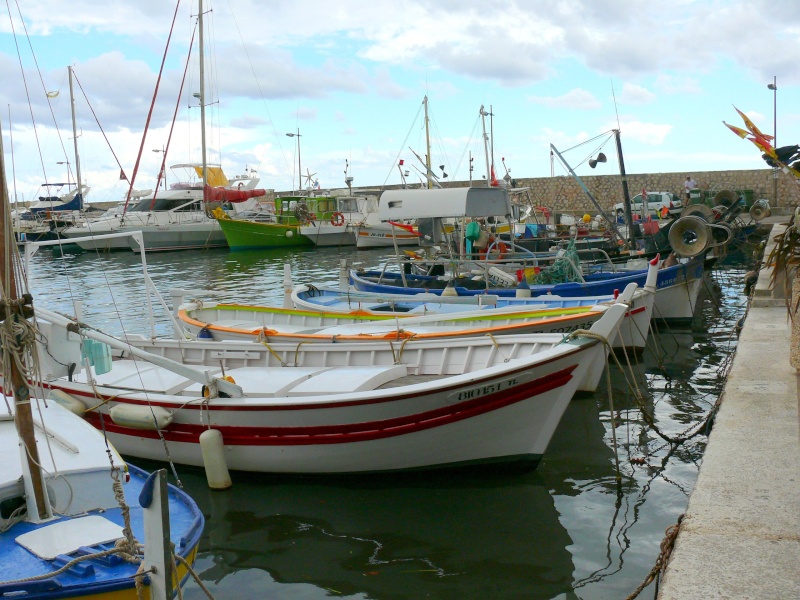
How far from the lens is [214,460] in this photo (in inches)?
304

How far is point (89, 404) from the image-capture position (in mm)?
8555

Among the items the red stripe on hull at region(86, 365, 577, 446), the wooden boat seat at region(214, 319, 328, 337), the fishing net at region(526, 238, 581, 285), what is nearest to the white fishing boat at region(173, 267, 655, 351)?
the wooden boat seat at region(214, 319, 328, 337)

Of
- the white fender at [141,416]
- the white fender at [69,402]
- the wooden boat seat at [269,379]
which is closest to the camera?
the white fender at [141,416]

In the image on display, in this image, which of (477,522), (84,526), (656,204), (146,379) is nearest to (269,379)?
(146,379)

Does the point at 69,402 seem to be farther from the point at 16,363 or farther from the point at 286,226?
the point at 286,226

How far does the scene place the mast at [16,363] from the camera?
473cm

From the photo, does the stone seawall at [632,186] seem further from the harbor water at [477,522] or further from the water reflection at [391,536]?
the water reflection at [391,536]

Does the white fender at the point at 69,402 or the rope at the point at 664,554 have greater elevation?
the white fender at the point at 69,402

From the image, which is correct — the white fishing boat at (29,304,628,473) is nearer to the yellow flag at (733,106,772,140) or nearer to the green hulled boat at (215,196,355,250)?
the yellow flag at (733,106,772,140)

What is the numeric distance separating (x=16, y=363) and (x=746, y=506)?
449 centimetres

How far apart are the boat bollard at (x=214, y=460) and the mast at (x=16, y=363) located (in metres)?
2.51

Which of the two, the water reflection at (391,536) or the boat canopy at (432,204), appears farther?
the boat canopy at (432,204)

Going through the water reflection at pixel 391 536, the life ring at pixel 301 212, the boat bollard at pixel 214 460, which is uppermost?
the life ring at pixel 301 212

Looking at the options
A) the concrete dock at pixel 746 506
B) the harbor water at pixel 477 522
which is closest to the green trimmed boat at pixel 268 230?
the harbor water at pixel 477 522
